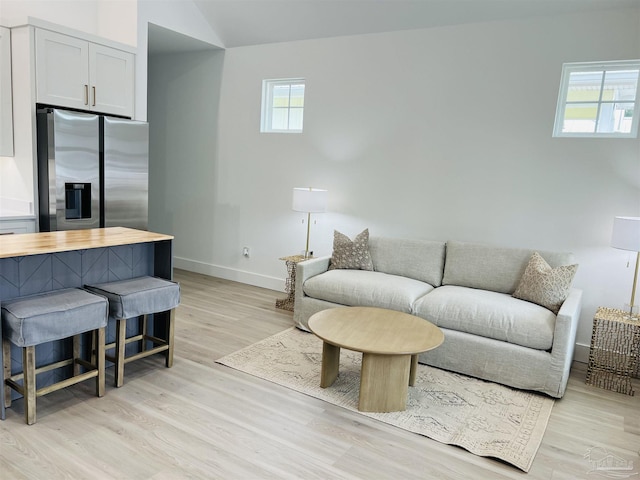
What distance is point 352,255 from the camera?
4.26m

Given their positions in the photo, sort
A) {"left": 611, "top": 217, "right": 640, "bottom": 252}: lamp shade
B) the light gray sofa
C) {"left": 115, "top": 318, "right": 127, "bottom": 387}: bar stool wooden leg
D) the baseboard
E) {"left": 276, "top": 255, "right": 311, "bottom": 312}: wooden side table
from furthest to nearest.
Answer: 1. the baseboard
2. {"left": 276, "top": 255, "right": 311, "bottom": 312}: wooden side table
3. {"left": 611, "top": 217, "right": 640, "bottom": 252}: lamp shade
4. the light gray sofa
5. {"left": 115, "top": 318, "right": 127, "bottom": 387}: bar stool wooden leg

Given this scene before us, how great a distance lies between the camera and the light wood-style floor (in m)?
2.18

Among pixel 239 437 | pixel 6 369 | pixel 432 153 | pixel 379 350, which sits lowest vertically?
pixel 239 437

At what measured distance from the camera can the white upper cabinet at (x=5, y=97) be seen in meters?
3.78

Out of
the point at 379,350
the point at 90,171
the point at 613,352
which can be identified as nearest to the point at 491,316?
the point at 613,352

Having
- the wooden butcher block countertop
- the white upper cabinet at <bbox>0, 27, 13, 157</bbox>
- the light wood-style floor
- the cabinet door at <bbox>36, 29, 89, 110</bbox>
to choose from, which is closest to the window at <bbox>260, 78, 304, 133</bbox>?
the cabinet door at <bbox>36, 29, 89, 110</bbox>

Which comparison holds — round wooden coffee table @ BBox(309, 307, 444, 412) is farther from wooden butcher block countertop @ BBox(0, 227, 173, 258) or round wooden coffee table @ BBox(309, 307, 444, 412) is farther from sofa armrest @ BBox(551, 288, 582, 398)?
wooden butcher block countertop @ BBox(0, 227, 173, 258)

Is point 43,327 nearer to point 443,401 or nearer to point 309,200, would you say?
point 443,401

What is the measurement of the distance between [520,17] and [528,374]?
2.80m

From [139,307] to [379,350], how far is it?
4.75ft

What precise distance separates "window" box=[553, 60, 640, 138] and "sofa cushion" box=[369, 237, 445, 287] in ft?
4.50

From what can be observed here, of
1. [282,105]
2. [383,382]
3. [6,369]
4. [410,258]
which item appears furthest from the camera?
[282,105]

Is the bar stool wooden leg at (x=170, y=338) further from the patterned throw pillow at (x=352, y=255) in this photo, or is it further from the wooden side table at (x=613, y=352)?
the wooden side table at (x=613, y=352)

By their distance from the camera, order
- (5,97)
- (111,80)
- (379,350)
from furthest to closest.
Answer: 1. (111,80)
2. (5,97)
3. (379,350)
